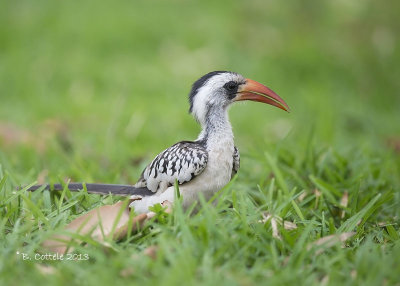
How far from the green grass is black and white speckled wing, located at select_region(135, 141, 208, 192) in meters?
0.26

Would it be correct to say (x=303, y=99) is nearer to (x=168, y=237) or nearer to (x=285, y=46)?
(x=285, y=46)

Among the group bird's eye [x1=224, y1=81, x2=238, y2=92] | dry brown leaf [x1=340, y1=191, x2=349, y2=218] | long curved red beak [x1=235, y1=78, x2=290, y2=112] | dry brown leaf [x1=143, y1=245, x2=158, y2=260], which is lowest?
dry brown leaf [x1=340, y1=191, x2=349, y2=218]

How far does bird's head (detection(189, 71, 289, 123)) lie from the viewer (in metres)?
3.56

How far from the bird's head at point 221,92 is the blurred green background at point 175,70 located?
1.49m

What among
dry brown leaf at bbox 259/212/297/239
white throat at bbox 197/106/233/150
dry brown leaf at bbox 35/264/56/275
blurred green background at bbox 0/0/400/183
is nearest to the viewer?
dry brown leaf at bbox 35/264/56/275

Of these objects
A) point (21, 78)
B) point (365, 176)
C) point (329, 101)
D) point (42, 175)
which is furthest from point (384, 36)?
point (42, 175)

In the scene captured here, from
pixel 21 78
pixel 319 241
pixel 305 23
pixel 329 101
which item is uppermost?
pixel 305 23

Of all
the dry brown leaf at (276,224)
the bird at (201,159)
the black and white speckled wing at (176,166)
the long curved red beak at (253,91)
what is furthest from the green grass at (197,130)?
the long curved red beak at (253,91)

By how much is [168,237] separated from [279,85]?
582 centimetres

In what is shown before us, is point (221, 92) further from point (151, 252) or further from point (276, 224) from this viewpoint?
point (151, 252)

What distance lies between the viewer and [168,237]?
271 centimetres

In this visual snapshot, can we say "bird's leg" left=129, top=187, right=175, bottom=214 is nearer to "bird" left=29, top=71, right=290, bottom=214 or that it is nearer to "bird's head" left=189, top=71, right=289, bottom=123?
"bird" left=29, top=71, right=290, bottom=214

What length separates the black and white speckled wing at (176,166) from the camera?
3.23 meters

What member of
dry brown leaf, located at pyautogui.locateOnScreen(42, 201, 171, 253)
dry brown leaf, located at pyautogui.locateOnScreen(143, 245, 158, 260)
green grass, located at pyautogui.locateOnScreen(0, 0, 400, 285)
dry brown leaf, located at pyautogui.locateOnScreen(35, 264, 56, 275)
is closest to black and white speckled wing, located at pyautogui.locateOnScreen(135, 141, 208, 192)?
green grass, located at pyautogui.locateOnScreen(0, 0, 400, 285)
